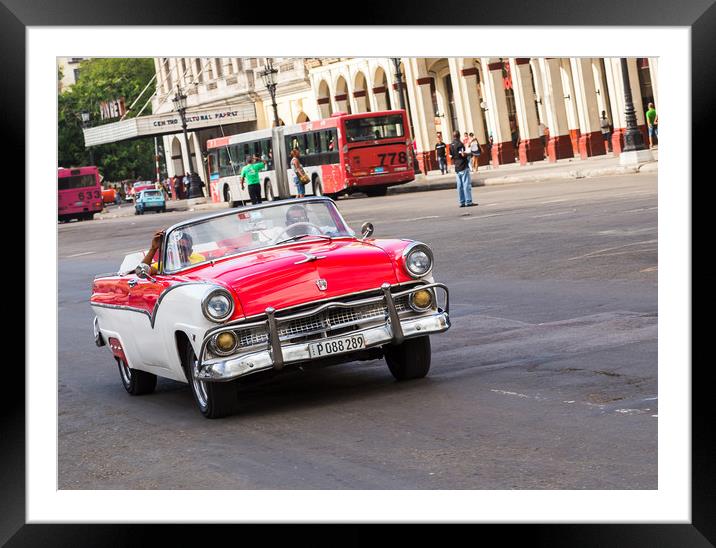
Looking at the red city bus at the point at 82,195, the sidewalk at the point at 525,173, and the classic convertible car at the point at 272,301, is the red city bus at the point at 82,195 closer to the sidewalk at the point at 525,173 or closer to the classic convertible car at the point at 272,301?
the sidewalk at the point at 525,173

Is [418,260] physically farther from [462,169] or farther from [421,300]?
[462,169]

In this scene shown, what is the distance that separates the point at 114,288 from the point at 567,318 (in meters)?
4.18

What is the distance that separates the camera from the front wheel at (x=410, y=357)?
10000 mm

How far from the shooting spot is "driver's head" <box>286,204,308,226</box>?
10.6 m

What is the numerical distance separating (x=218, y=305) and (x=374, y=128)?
3459 cm

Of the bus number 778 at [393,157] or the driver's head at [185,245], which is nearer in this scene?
the driver's head at [185,245]

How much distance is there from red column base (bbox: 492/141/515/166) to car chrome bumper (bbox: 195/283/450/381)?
3535 cm

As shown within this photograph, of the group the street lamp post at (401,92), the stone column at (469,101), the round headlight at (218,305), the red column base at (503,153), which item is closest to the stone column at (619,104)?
the red column base at (503,153)

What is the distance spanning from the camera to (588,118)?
4047 cm

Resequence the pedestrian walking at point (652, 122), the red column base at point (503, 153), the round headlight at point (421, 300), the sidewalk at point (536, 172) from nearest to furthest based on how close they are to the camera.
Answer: the round headlight at point (421, 300) < the sidewalk at point (536, 172) < the pedestrian walking at point (652, 122) < the red column base at point (503, 153)

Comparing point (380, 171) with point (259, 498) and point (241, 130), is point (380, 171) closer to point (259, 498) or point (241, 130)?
point (241, 130)

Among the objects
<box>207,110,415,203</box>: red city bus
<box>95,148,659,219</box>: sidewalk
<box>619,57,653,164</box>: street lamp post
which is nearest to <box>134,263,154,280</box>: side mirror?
<box>95,148,659,219</box>: sidewalk

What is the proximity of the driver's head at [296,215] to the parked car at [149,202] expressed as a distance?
139 feet
